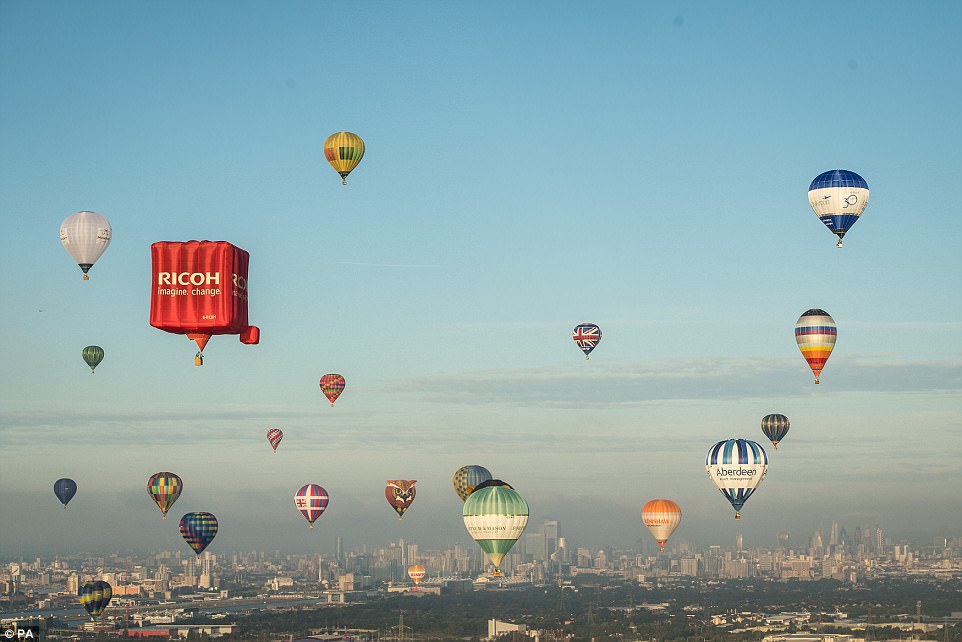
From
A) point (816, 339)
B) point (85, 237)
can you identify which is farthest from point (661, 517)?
point (85, 237)

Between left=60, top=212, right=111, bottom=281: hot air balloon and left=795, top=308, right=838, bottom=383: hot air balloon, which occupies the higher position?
left=60, top=212, right=111, bottom=281: hot air balloon

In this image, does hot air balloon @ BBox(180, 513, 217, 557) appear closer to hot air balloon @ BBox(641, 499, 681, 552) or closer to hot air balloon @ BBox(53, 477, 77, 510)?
hot air balloon @ BBox(53, 477, 77, 510)

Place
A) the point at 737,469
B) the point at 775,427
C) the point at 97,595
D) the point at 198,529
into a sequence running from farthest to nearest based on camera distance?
the point at 97,595 → the point at 198,529 → the point at 775,427 → the point at 737,469

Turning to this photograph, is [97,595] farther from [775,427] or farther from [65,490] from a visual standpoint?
[775,427]

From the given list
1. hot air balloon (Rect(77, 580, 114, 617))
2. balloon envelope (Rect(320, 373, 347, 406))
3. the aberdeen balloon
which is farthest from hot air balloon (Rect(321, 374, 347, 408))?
the aberdeen balloon

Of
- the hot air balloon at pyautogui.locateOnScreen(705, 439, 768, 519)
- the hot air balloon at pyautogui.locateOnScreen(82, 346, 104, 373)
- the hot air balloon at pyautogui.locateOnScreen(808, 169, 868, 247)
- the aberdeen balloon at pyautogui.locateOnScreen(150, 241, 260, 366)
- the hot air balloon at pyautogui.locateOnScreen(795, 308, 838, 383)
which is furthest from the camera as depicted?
the hot air balloon at pyautogui.locateOnScreen(82, 346, 104, 373)

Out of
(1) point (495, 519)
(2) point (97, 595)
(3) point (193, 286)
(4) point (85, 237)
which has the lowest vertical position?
(2) point (97, 595)

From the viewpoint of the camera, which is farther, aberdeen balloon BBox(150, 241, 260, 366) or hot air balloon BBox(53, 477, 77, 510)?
hot air balloon BBox(53, 477, 77, 510)
